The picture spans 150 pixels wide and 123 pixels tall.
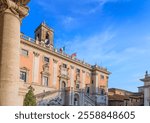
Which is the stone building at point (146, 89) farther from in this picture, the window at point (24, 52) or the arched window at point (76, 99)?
the window at point (24, 52)

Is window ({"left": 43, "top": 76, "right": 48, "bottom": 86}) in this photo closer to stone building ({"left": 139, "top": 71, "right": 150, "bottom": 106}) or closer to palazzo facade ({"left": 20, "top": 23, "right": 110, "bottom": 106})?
palazzo facade ({"left": 20, "top": 23, "right": 110, "bottom": 106})

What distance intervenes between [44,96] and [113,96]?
2271 cm

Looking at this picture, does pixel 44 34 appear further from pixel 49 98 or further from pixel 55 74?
pixel 49 98

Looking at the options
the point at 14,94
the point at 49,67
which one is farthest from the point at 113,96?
the point at 14,94

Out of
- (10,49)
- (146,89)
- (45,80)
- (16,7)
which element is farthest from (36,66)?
(10,49)

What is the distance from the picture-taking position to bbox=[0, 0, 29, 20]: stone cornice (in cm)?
812

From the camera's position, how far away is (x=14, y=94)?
7.77 metres

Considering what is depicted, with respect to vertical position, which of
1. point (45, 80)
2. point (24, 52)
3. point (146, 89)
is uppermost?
point (24, 52)

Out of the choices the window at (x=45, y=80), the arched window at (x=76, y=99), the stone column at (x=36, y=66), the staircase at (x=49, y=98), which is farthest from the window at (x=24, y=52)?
the arched window at (x=76, y=99)

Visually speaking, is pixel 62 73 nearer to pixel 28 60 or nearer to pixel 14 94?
pixel 28 60

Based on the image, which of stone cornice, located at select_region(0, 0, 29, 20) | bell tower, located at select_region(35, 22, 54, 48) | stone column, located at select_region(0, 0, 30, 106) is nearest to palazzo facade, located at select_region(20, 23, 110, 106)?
bell tower, located at select_region(35, 22, 54, 48)

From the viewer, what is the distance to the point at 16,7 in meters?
8.27

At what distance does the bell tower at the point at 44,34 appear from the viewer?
1767 inches

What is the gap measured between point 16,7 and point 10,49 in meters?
1.30
